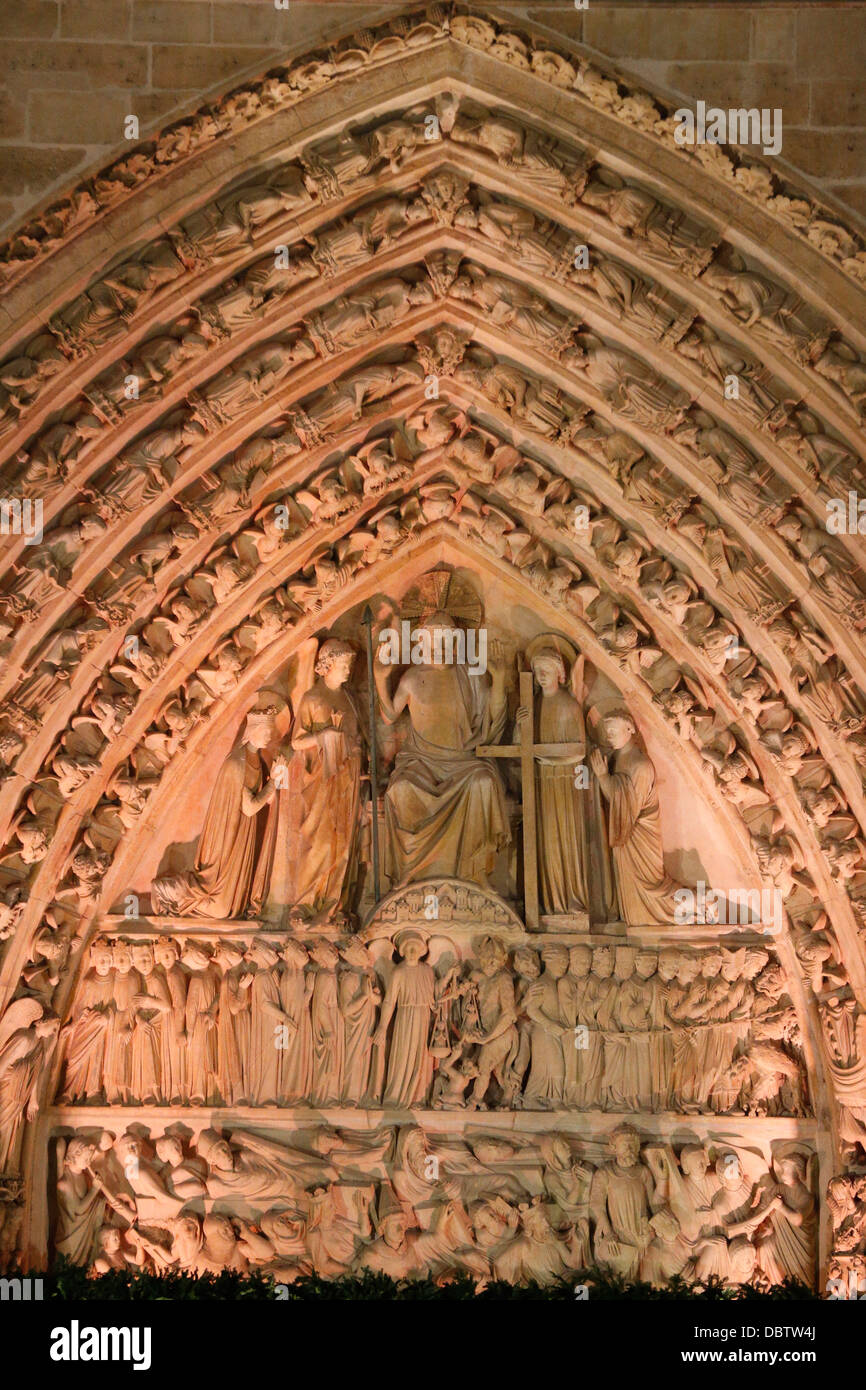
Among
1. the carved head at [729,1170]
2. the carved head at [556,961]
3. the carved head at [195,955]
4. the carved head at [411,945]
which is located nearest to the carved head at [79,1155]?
the carved head at [195,955]

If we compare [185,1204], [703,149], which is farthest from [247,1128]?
[703,149]

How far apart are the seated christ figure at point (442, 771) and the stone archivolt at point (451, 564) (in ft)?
0.33

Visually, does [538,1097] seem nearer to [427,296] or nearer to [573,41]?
[427,296]

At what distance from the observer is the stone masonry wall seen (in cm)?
820

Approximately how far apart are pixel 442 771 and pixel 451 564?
1.02 metres

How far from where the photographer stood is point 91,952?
9.20 m

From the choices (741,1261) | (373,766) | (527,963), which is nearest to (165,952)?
(373,766)

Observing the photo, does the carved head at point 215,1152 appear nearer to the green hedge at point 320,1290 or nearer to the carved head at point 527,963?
the green hedge at point 320,1290

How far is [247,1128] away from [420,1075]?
810 mm

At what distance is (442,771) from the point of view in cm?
940

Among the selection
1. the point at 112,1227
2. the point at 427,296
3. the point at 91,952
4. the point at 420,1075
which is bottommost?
the point at 112,1227

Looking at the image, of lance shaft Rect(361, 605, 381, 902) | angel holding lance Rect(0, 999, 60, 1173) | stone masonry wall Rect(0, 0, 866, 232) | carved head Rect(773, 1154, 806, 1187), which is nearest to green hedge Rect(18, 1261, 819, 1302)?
carved head Rect(773, 1154, 806, 1187)

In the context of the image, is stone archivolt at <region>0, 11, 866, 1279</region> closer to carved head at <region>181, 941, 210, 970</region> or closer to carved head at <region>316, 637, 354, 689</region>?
carved head at <region>181, 941, 210, 970</region>

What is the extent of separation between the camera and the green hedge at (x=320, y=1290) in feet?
25.1
